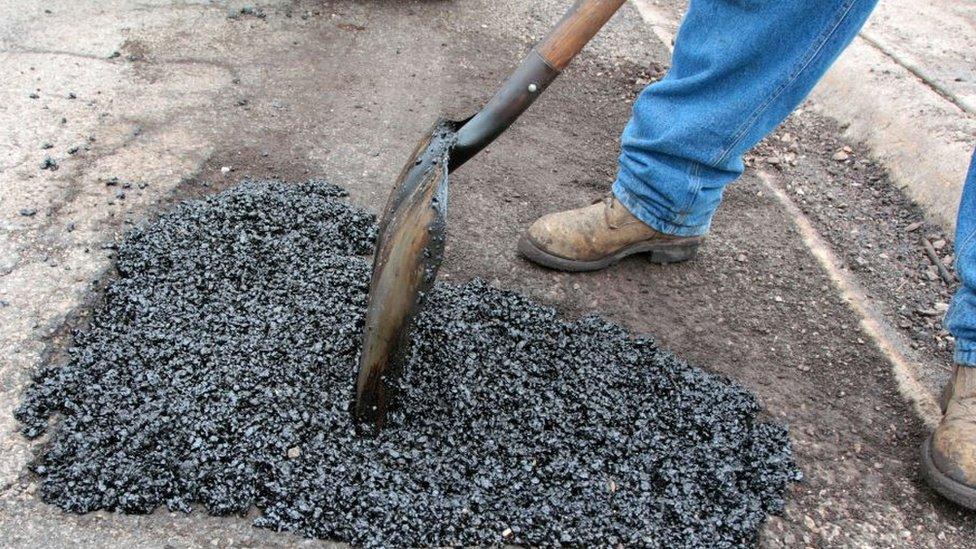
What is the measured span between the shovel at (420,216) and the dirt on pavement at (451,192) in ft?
1.40

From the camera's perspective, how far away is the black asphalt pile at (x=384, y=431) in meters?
1.63

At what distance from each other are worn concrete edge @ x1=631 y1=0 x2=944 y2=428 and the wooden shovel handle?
1332 millimetres

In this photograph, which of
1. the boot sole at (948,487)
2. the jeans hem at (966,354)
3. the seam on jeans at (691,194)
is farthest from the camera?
the seam on jeans at (691,194)

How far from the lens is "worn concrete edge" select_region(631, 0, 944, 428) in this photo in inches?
85.1

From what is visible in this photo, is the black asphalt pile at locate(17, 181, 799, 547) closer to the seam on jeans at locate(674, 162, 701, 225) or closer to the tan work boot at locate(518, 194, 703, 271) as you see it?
the tan work boot at locate(518, 194, 703, 271)

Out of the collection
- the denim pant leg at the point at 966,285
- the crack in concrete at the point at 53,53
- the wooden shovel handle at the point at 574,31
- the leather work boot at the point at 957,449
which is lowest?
the crack in concrete at the point at 53,53

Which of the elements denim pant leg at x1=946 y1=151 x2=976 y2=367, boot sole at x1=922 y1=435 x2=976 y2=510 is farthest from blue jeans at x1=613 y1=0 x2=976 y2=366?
boot sole at x1=922 y1=435 x2=976 y2=510

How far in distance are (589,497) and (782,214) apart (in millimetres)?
1714

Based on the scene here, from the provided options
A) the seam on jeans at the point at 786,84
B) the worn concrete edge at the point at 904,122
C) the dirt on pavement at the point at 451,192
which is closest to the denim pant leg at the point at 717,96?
the seam on jeans at the point at 786,84

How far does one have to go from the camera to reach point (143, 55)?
3338 millimetres

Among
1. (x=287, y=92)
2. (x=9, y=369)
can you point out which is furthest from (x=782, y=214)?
(x=9, y=369)

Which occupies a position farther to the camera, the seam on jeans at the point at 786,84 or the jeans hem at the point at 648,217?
the jeans hem at the point at 648,217

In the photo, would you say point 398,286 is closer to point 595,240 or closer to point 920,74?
point 595,240

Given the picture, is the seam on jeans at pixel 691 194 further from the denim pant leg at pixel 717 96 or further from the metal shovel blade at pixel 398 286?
the metal shovel blade at pixel 398 286
